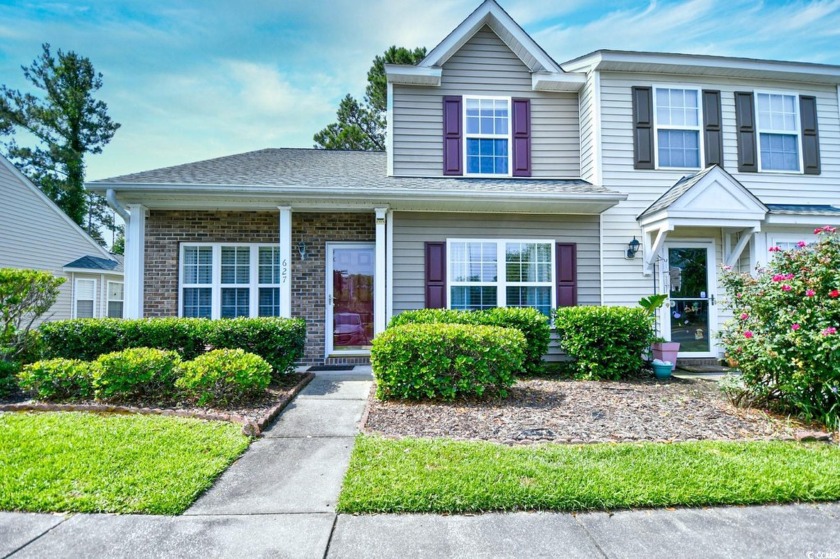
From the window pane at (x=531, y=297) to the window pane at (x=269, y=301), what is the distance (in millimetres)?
4356

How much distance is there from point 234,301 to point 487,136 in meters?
5.82

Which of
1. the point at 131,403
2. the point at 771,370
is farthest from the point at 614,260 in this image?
the point at 131,403

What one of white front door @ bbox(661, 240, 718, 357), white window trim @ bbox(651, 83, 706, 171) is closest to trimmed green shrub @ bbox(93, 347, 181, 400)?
white front door @ bbox(661, 240, 718, 357)

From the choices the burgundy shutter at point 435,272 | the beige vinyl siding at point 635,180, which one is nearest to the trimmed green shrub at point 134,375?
the burgundy shutter at point 435,272

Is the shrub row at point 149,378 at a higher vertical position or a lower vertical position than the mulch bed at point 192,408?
higher

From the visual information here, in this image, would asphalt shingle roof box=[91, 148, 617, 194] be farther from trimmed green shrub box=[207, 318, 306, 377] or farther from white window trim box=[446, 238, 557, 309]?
trimmed green shrub box=[207, 318, 306, 377]

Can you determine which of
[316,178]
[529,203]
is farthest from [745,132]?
[316,178]

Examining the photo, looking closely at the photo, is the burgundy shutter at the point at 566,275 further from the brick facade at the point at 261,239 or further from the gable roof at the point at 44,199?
the gable roof at the point at 44,199

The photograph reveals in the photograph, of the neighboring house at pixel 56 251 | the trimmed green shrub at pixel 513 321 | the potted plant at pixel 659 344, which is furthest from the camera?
the neighboring house at pixel 56 251

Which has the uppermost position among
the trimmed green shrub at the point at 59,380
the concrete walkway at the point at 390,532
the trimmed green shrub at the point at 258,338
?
the trimmed green shrub at the point at 258,338

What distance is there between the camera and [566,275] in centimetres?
764

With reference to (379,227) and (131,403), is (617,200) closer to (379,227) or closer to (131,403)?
(379,227)

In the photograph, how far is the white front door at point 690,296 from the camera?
7691mm

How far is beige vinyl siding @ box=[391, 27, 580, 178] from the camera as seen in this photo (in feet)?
26.3
